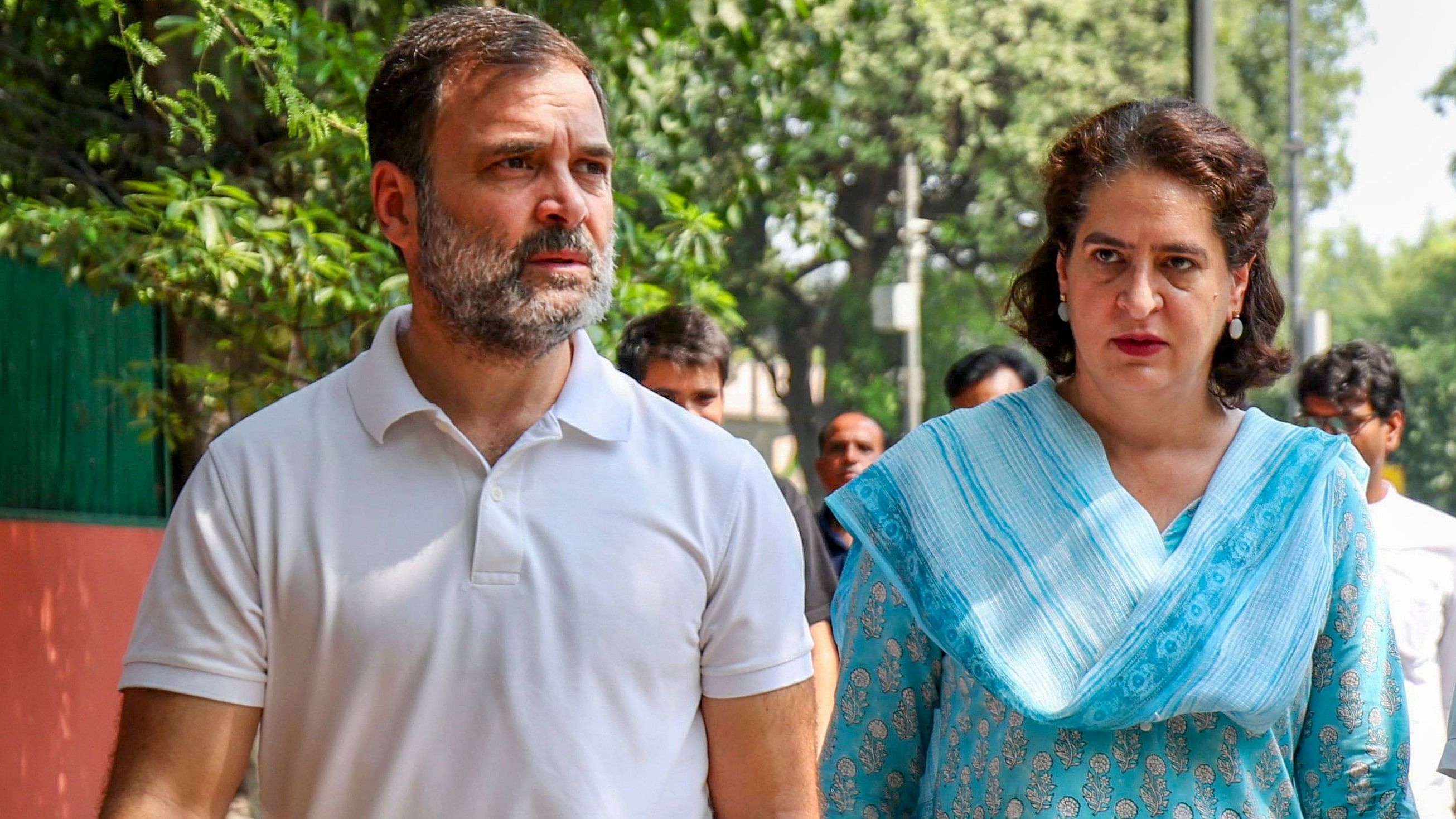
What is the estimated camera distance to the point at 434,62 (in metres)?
2.42

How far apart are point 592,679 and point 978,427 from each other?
117 cm

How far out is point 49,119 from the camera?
6.72 meters

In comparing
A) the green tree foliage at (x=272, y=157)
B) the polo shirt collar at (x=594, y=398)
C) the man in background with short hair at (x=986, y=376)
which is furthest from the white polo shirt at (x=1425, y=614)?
the polo shirt collar at (x=594, y=398)

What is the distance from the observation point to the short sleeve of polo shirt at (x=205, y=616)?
2.18 metres

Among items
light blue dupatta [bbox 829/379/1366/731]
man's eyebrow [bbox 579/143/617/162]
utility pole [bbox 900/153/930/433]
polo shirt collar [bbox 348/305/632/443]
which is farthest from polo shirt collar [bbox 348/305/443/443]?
utility pole [bbox 900/153/930/433]

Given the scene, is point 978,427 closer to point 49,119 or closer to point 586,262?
point 586,262

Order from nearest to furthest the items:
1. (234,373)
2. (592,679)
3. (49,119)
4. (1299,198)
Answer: (592,679)
(234,373)
(49,119)
(1299,198)

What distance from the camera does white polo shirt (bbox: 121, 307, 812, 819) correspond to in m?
2.19

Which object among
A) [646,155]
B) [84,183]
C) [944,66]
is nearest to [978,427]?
[84,183]

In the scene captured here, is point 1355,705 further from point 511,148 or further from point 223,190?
point 223,190

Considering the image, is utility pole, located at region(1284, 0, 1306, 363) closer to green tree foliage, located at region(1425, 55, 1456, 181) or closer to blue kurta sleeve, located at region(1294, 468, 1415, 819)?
green tree foliage, located at region(1425, 55, 1456, 181)

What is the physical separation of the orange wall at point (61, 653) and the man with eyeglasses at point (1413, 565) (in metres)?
3.89

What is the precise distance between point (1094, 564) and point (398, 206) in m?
1.24

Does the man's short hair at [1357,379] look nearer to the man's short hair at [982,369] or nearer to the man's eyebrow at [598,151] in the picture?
the man's short hair at [982,369]
